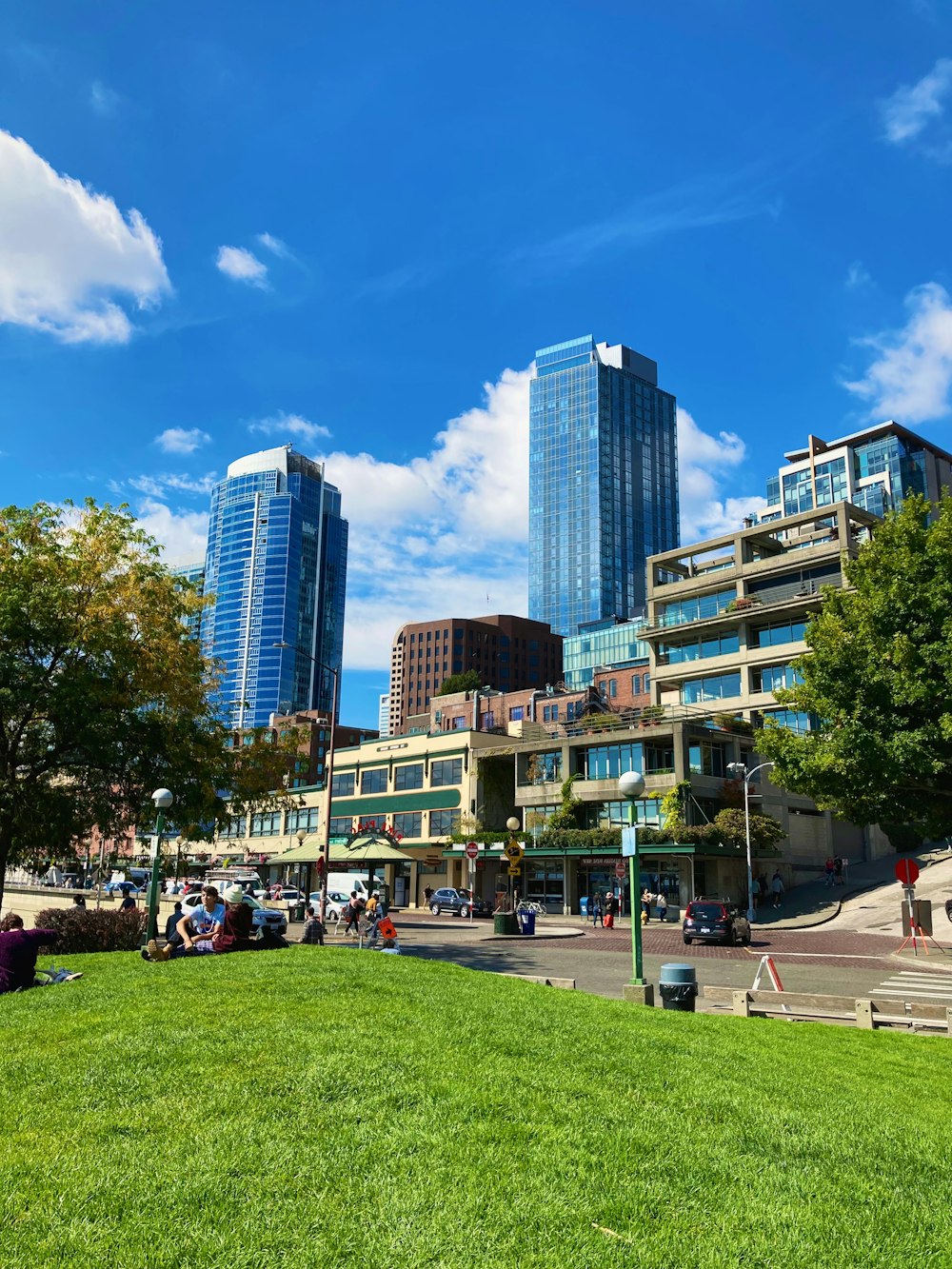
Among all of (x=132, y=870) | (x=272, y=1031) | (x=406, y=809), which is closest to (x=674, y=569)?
(x=406, y=809)

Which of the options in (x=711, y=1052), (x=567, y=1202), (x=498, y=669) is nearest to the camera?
(x=567, y=1202)

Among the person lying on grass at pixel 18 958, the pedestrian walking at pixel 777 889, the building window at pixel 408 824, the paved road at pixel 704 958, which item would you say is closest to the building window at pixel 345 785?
the building window at pixel 408 824

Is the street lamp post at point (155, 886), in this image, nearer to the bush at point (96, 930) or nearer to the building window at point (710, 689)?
the bush at point (96, 930)

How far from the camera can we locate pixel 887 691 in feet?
76.1

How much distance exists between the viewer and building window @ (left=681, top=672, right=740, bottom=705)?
62688 mm

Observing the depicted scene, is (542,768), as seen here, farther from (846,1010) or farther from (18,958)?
(18,958)

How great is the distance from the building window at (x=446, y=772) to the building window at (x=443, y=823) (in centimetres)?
208

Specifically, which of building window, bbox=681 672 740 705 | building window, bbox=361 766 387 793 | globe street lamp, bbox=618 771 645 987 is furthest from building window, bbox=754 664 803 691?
globe street lamp, bbox=618 771 645 987

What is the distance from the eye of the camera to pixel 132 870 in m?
75.9

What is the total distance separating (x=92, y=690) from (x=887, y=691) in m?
19.3

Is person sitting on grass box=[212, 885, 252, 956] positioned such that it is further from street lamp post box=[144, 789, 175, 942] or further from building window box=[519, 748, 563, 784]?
building window box=[519, 748, 563, 784]

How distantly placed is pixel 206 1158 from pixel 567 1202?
198 cm

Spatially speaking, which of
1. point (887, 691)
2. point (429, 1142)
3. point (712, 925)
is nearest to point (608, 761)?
point (712, 925)

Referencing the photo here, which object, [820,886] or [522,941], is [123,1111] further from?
[820,886]
